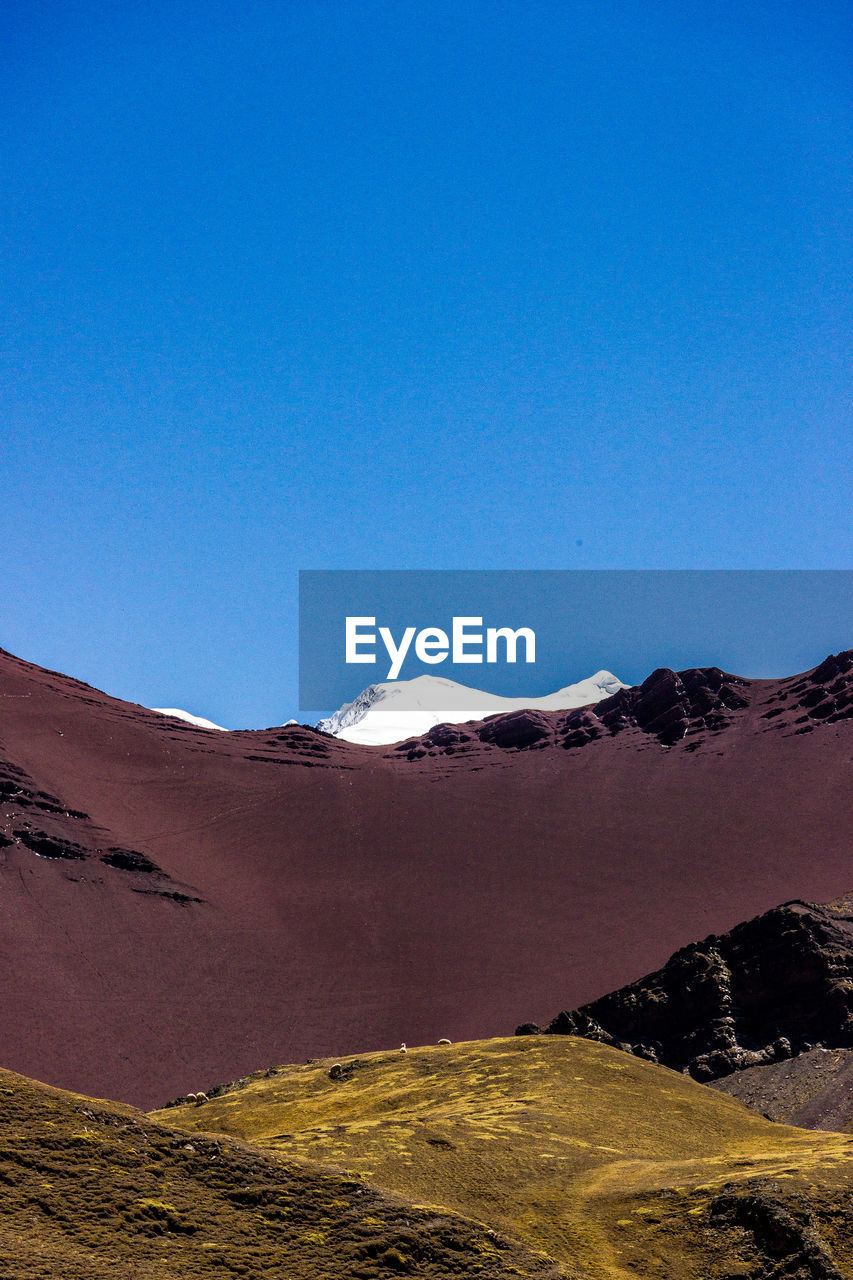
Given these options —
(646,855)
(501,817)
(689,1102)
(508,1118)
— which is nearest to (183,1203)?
(508,1118)

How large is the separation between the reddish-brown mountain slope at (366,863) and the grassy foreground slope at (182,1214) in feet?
241

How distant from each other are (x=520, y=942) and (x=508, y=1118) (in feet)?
252

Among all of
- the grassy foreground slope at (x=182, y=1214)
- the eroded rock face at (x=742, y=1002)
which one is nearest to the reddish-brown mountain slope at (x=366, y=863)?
the eroded rock face at (x=742, y=1002)

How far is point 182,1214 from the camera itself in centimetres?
1867

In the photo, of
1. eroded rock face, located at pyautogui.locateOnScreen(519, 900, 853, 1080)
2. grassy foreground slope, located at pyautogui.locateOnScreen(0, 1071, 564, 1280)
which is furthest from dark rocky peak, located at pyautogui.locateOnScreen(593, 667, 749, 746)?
grassy foreground slope, located at pyautogui.locateOnScreen(0, 1071, 564, 1280)

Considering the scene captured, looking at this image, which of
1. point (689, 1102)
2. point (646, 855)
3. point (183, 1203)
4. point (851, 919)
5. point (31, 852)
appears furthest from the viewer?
point (646, 855)

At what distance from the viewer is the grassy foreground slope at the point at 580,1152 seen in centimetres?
2728

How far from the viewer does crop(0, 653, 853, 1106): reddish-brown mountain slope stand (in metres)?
99.3

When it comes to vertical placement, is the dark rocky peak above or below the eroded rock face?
above

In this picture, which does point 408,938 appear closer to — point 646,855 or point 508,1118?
point 646,855

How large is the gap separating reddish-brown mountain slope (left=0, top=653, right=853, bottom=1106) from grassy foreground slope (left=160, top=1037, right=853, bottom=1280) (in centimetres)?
4523

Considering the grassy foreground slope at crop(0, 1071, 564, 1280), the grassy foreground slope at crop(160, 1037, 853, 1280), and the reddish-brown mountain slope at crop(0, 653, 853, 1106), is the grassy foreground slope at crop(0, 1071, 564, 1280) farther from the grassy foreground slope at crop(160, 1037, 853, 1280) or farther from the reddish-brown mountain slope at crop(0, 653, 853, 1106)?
the reddish-brown mountain slope at crop(0, 653, 853, 1106)

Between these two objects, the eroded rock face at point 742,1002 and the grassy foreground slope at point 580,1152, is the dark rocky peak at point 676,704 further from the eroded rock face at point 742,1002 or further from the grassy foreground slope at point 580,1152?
the grassy foreground slope at point 580,1152

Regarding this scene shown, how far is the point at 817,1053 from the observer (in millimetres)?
62188
